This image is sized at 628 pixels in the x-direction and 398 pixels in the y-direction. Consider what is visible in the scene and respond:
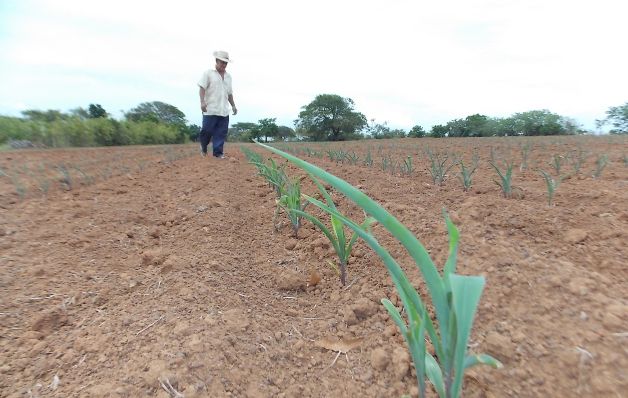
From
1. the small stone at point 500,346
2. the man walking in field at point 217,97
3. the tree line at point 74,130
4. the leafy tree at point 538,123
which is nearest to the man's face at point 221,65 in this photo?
the man walking in field at point 217,97

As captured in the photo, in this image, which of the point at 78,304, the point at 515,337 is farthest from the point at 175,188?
the point at 515,337

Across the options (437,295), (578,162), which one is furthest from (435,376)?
(578,162)

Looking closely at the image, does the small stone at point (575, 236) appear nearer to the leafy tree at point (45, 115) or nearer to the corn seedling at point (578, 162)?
the corn seedling at point (578, 162)

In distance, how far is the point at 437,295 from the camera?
67cm

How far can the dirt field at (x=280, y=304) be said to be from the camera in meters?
0.92

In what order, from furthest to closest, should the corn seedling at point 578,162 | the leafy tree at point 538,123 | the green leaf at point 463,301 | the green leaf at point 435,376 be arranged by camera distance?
the leafy tree at point 538,123 → the corn seedling at point 578,162 → the green leaf at point 435,376 → the green leaf at point 463,301

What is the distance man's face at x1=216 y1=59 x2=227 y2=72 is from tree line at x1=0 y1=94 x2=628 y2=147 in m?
3.96

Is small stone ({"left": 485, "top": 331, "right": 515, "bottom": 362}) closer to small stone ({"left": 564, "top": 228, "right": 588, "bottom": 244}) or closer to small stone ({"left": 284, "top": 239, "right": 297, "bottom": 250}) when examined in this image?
small stone ({"left": 564, "top": 228, "right": 588, "bottom": 244})

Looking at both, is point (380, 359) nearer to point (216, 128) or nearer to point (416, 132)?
point (216, 128)

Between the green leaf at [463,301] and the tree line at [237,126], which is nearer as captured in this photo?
the green leaf at [463,301]

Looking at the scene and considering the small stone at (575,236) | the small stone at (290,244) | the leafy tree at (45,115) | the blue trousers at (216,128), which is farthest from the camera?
the leafy tree at (45,115)

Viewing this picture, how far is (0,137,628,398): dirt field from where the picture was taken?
92 cm

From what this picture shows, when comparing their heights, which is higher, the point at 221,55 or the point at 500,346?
the point at 221,55

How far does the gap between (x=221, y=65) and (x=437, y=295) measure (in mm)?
5130
